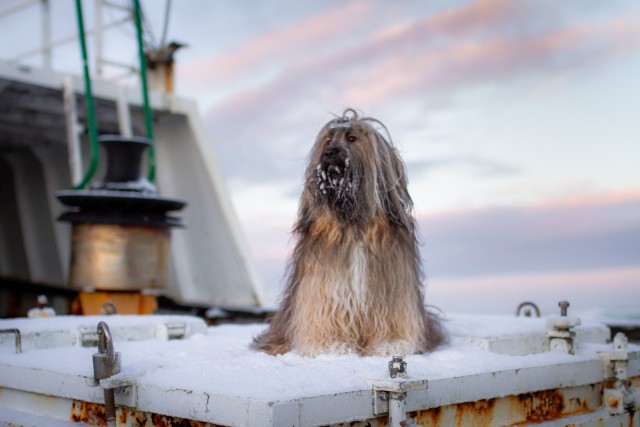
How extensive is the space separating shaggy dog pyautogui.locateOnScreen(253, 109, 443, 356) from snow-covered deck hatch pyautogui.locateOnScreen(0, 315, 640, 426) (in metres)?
0.20

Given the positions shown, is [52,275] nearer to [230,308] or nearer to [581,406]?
[230,308]

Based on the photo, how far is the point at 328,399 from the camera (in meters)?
2.89

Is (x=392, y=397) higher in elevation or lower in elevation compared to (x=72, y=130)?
lower

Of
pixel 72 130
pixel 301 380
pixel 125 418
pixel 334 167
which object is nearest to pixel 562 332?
Result: pixel 334 167

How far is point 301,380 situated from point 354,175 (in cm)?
130

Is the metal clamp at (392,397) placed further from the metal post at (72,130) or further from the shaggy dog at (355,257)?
the metal post at (72,130)

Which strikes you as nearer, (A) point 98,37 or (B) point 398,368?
(B) point 398,368

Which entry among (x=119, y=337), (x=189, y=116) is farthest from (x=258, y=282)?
(x=119, y=337)

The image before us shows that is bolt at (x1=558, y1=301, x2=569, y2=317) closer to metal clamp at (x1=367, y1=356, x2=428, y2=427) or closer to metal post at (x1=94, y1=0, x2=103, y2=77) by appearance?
metal clamp at (x1=367, y1=356, x2=428, y2=427)

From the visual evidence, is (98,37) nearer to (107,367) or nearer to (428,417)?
(107,367)

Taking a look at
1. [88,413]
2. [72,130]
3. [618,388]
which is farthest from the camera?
[72,130]

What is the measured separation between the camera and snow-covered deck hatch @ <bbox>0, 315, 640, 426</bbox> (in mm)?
2961

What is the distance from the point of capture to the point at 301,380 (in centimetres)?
313

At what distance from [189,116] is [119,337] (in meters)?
7.16
